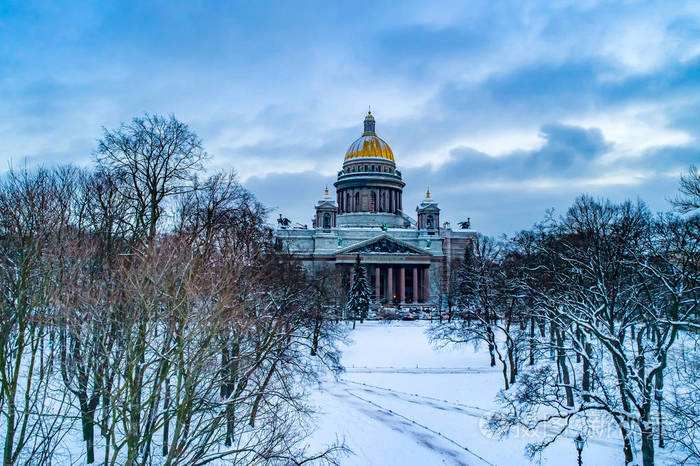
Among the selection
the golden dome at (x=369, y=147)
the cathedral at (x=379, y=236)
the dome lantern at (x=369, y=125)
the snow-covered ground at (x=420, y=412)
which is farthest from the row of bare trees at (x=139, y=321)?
the dome lantern at (x=369, y=125)

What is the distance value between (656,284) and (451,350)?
2156cm

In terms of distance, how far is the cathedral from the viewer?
77.4 metres

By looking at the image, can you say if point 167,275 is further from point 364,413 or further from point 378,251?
point 378,251

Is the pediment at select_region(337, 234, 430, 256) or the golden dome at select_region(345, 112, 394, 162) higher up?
the golden dome at select_region(345, 112, 394, 162)

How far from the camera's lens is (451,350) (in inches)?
1519

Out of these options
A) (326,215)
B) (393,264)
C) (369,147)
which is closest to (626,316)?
(393,264)

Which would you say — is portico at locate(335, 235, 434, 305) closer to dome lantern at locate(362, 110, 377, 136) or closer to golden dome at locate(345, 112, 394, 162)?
golden dome at locate(345, 112, 394, 162)

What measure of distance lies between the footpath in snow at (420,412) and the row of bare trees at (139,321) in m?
2.81

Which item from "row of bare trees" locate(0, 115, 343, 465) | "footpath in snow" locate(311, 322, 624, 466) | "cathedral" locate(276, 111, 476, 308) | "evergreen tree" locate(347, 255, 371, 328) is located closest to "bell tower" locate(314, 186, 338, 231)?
"cathedral" locate(276, 111, 476, 308)

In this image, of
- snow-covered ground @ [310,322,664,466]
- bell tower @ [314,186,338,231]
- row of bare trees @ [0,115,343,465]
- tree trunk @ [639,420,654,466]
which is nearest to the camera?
row of bare trees @ [0,115,343,465]

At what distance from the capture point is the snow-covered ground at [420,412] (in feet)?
63.2

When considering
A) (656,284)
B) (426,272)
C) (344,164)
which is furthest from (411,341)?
(344,164)

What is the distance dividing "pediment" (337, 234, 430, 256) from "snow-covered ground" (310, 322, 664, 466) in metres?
37.2

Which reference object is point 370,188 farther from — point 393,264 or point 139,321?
point 139,321
